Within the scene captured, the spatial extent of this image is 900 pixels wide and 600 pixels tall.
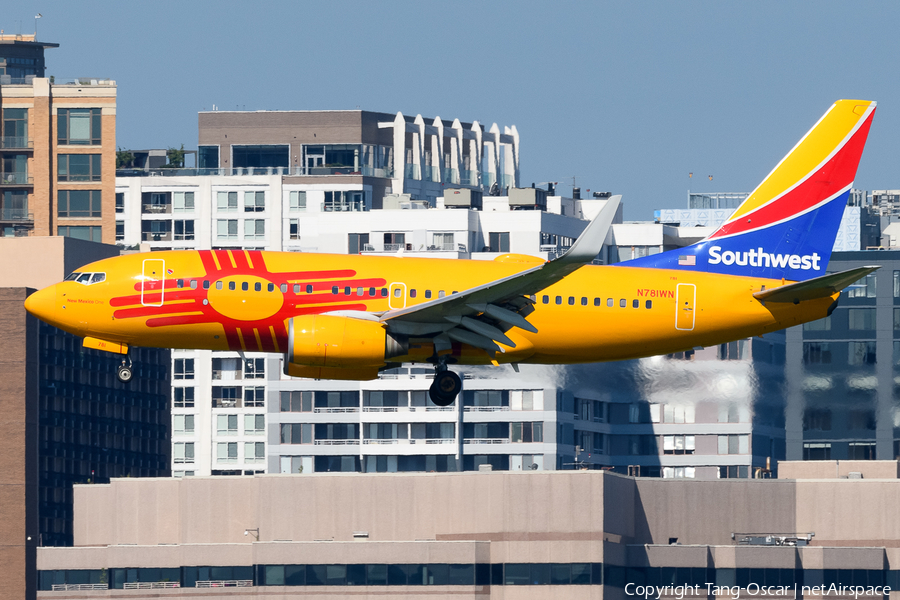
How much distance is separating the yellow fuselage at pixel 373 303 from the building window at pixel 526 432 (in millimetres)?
113596

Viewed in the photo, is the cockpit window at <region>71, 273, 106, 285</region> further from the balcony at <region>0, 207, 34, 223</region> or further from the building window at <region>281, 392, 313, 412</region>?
the balcony at <region>0, 207, 34, 223</region>

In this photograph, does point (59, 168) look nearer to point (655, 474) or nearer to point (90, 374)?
point (90, 374)

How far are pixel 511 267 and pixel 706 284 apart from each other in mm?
7081

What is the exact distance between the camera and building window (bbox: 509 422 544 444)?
17962cm

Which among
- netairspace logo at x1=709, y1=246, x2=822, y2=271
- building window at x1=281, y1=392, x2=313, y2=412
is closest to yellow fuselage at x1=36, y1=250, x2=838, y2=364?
netairspace logo at x1=709, y1=246, x2=822, y2=271

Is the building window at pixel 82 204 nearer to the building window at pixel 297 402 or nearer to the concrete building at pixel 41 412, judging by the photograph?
the concrete building at pixel 41 412

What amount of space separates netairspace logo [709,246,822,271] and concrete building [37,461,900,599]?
5114cm

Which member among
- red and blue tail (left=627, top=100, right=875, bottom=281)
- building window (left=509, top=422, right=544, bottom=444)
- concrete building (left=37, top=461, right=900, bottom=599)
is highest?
red and blue tail (left=627, top=100, right=875, bottom=281)

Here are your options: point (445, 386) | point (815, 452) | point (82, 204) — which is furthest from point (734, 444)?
point (445, 386)

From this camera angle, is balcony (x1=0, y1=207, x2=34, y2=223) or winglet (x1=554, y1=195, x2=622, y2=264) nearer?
winglet (x1=554, y1=195, x2=622, y2=264)

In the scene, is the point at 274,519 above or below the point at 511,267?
below

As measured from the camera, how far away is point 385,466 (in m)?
185

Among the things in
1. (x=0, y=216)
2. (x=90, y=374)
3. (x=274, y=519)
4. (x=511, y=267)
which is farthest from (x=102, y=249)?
(x=511, y=267)

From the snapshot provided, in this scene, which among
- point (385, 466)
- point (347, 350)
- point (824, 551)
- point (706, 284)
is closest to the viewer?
point (347, 350)
